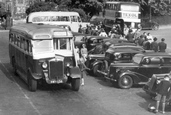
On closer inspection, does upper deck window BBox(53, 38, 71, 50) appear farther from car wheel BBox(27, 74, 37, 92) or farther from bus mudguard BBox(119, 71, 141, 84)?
bus mudguard BBox(119, 71, 141, 84)

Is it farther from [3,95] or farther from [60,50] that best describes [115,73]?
[3,95]

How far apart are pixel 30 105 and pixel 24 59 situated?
3754mm

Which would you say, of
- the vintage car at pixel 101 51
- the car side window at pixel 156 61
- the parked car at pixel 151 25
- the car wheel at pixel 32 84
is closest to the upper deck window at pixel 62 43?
the car wheel at pixel 32 84

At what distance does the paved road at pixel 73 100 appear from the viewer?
13891 millimetres

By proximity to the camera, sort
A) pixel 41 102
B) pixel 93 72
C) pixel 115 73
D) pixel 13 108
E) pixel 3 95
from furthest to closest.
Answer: pixel 93 72
pixel 115 73
pixel 3 95
pixel 41 102
pixel 13 108

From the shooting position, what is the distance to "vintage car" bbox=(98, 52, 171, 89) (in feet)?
57.8

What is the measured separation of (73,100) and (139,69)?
3.94m

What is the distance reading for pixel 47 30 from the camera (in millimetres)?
17094

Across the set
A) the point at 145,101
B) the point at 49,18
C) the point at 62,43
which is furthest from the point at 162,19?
the point at 145,101

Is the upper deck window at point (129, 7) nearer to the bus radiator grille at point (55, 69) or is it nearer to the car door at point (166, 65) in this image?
the car door at point (166, 65)

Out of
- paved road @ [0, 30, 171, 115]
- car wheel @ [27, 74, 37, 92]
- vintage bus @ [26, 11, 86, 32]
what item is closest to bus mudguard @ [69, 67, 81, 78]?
paved road @ [0, 30, 171, 115]

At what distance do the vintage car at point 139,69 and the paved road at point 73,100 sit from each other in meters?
0.46

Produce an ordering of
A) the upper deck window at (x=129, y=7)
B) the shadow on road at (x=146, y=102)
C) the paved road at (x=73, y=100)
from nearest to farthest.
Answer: the paved road at (x=73, y=100)
the shadow on road at (x=146, y=102)
the upper deck window at (x=129, y=7)

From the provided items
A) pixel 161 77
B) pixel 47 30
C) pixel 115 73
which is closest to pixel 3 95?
pixel 47 30
